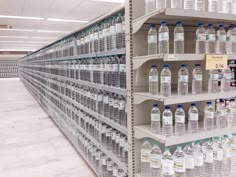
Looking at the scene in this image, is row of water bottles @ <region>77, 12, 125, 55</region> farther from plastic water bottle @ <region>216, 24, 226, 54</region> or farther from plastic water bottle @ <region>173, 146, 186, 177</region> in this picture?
plastic water bottle @ <region>173, 146, 186, 177</region>

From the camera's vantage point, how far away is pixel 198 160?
168 cm

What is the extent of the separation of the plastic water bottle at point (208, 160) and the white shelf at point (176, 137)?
0.15 metres

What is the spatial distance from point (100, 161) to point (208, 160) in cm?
142

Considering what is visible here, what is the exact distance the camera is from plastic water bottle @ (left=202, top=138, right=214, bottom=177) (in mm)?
1746

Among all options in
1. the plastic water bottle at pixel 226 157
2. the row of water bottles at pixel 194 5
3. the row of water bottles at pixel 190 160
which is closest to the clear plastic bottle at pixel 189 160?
the row of water bottles at pixel 190 160

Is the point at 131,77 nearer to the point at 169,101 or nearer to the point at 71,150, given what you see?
the point at 169,101

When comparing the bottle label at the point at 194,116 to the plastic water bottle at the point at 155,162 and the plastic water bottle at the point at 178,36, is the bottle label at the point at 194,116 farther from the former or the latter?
the plastic water bottle at the point at 178,36

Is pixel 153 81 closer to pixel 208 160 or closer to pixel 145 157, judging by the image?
pixel 145 157

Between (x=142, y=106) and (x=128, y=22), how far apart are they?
70 cm

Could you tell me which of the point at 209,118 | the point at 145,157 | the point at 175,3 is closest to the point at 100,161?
the point at 145,157

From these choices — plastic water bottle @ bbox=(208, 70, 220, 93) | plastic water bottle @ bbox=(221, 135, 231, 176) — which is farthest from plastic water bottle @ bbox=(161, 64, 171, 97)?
plastic water bottle @ bbox=(221, 135, 231, 176)

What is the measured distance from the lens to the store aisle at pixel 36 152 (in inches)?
123

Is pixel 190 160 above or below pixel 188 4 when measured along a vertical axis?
below

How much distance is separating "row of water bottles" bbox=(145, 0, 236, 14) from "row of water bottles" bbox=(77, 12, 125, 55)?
0.40 m
